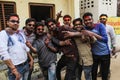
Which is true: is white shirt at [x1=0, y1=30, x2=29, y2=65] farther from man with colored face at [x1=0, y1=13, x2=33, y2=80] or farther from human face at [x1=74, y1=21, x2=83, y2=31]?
human face at [x1=74, y1=21, x2=83, y2=31]

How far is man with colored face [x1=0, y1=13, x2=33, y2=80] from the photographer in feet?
10.1

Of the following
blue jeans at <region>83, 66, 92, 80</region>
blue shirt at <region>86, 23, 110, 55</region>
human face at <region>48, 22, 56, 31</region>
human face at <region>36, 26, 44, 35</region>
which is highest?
human face at <region>48, 22, 56, 31</region>

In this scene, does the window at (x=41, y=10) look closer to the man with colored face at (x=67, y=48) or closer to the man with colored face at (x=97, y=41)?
the man with colored face at (x=67, y=48)

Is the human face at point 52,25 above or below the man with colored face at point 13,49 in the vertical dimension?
above

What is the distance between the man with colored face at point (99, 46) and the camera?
4188mm

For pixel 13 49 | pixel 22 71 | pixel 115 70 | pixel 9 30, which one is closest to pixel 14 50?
pixel 13 49

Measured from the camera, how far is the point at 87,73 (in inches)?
171

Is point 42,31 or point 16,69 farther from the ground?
point 42,31

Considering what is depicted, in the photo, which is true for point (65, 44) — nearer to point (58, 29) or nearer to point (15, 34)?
point (58, 29)

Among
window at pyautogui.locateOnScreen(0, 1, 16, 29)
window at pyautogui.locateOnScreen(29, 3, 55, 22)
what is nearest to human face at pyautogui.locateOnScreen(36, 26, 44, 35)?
window at pyautogui.locateOnScreen(0, 1, 16, 29)

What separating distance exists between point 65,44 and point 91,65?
2.30 ft

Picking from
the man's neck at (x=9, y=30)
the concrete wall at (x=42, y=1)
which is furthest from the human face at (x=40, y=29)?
the concrete wall at (x=42, y=1)

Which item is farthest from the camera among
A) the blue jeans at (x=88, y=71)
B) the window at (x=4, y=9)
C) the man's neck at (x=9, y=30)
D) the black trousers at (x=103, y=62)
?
the window at (x=4, y=9)

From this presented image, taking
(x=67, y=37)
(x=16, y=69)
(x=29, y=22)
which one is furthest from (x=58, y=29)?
(x=16, y=69)
